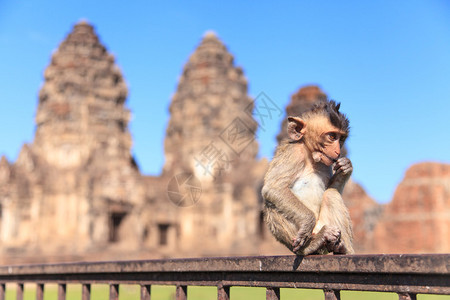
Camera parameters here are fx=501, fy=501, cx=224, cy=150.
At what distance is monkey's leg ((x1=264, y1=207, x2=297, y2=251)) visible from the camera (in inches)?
114

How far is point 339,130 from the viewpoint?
294cm

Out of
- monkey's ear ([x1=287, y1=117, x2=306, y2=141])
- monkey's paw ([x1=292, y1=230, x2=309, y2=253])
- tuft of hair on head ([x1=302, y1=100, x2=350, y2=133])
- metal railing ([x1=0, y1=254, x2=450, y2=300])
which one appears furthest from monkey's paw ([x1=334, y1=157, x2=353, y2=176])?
metal railing ([x1=0, y1=254, x2=450, y2=300])

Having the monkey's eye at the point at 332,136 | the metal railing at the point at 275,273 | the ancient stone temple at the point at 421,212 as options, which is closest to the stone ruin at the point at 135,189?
the ancient stone temple at the point at 421,212

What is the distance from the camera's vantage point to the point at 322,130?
9.67 feet

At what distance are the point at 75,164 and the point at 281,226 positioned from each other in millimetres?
27117

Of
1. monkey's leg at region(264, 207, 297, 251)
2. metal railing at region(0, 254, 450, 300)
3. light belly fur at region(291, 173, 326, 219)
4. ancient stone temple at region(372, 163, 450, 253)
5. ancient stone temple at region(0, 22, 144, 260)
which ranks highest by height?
ancient stone temple at region(0, 22, 144, 260)

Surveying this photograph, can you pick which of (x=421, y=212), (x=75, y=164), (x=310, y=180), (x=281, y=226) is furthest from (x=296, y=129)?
(x=75, y=164)

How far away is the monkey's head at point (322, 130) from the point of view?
9.63 feet

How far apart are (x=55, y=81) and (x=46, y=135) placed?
3582 mm

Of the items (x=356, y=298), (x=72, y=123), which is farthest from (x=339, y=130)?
(x=72, y=123)

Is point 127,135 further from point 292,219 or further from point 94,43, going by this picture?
point 292,219

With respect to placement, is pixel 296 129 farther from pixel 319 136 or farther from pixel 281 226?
pixel 281 226

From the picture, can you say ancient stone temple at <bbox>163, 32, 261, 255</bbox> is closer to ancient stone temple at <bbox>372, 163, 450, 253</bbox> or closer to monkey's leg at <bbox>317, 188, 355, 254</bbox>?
ancient stone temple at <bbox>372, 163, 450, 253</bbox>

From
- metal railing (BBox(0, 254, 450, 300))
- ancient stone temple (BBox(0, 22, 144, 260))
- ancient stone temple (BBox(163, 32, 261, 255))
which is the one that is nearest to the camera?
metal railing (BBox(0, 254, 450, 300))
